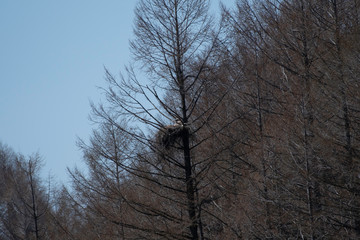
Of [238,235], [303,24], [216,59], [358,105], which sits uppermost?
[303,24]

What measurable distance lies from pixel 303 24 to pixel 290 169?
12.2ft

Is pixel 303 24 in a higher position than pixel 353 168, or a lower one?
higher

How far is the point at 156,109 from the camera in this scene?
13.5 metres

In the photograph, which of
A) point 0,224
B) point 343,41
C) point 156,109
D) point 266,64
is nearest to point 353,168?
point 343,41

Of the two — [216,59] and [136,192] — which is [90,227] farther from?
[216,59]

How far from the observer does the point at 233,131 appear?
17.7 m

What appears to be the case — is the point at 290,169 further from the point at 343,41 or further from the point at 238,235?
the point at 343,41

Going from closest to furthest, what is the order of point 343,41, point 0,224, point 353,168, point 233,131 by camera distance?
point 353,168, point 343,41, point 233,131, point 0,224

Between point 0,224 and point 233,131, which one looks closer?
point 233,131

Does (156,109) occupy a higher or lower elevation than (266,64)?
lower

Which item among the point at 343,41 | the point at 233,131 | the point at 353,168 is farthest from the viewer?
the point at 233,131

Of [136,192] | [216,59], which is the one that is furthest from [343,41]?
[136,192]

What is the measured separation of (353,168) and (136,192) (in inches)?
190

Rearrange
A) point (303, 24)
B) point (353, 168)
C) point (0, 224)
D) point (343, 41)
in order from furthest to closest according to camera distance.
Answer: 1. point (0, 224)
2. point (303, 24)
3. point (343, 41)
4. point (353, 168)
